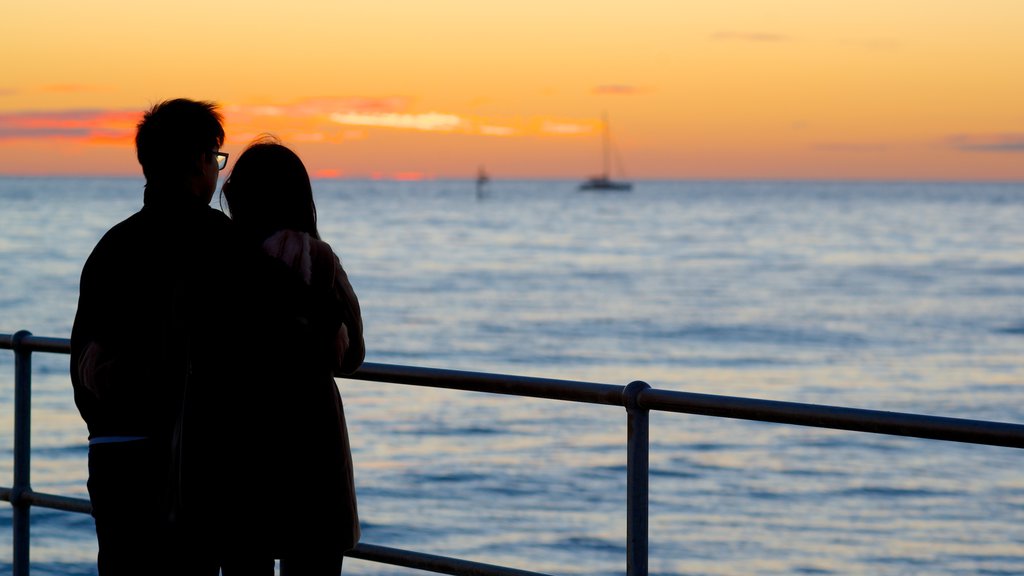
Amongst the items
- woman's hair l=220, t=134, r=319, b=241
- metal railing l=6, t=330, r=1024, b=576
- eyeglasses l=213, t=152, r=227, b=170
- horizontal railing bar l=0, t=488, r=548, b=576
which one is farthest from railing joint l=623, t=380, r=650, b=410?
eyeglasses l=213, t=152, r=227, b=170

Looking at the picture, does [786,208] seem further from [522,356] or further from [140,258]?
[140,258]

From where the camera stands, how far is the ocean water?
10234 mm

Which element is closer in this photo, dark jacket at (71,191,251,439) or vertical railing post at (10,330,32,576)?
dark jacket at (71,191,251,439)

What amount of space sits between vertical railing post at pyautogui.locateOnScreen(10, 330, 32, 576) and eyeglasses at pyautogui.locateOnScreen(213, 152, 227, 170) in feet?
4.47

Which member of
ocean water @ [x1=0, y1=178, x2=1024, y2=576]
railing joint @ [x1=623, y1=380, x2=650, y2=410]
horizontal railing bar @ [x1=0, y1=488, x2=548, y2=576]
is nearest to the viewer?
railing joint @ [x1=623, y1=380, x2=650, y2=410]

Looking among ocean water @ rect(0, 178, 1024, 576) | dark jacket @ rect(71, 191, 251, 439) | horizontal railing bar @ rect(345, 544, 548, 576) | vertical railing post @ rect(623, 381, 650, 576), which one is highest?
dark jacket @ rect(71, 191, 251, 439)

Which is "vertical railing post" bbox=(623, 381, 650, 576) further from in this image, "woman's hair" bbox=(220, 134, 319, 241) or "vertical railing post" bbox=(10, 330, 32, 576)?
"vertical railing post" bbox=(10, 330, 32, 576)

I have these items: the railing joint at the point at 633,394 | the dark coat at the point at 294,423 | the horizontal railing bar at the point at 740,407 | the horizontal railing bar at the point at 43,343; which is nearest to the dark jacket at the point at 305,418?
the dark coat at the point at 294,423

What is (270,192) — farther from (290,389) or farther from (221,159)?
(290,389)

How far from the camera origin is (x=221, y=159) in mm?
2533

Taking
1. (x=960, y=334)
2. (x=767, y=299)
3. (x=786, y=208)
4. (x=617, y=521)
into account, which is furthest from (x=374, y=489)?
(x=786, y=208)

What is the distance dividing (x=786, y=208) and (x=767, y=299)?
3097 inches

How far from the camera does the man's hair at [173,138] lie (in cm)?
248

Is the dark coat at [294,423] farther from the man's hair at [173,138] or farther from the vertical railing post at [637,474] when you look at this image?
the vertical railing post at [637,474]
